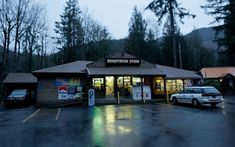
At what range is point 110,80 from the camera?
26.2 m

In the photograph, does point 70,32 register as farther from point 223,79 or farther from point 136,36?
point 223,79

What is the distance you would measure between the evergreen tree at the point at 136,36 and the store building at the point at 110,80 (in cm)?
2463

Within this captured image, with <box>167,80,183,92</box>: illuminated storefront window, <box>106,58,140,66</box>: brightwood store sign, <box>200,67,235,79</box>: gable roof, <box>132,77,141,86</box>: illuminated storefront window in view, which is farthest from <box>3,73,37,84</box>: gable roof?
<box>200,67,235,79</box>: gable roof

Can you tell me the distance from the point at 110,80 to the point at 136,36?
28.5 metres

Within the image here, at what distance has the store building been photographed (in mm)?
23688

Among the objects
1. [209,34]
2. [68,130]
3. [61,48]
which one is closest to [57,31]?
[61,48]

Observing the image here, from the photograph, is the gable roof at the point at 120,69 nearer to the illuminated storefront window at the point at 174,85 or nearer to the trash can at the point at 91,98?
the trash can at the point at 91,98

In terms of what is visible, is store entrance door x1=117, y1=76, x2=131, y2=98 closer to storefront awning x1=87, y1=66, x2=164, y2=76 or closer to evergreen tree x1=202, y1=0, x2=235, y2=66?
storefront awning x1=87, y1=66, x2=164, y2=76

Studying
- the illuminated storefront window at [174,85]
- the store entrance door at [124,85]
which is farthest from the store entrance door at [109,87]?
the illuminated storefront window at [174,85]

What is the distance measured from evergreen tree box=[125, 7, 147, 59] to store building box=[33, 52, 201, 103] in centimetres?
2463

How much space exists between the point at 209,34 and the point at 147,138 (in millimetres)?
119342

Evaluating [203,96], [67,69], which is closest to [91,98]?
[67,69]

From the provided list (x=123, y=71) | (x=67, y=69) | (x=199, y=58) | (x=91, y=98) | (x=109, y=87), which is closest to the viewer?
(x=91, y=98)

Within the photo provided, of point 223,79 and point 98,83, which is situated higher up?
point 223,79
